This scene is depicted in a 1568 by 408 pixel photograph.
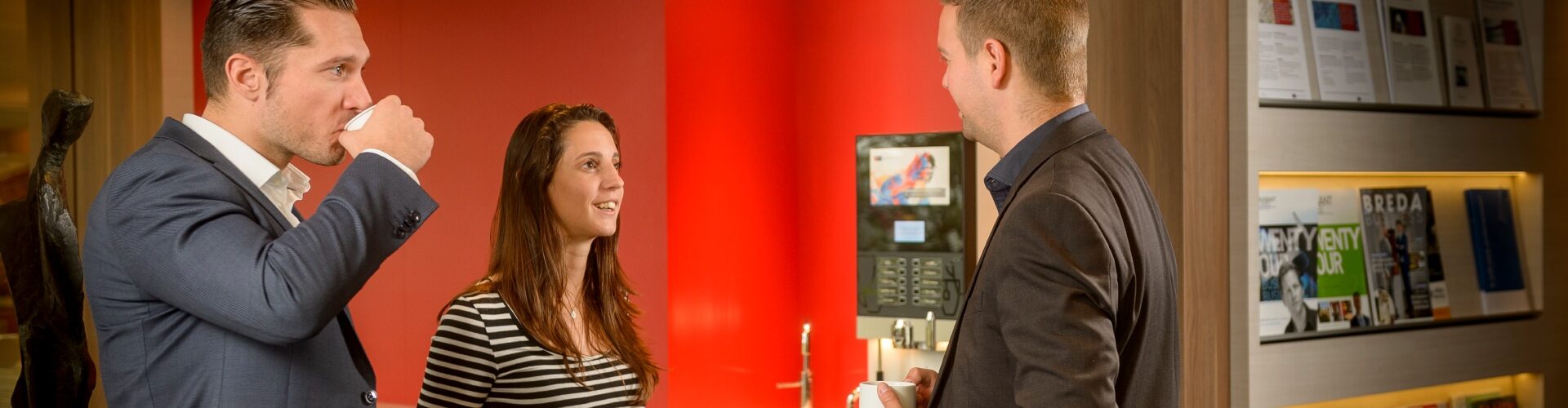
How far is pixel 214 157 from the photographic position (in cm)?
142

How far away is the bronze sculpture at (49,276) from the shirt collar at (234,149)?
2.08 ft

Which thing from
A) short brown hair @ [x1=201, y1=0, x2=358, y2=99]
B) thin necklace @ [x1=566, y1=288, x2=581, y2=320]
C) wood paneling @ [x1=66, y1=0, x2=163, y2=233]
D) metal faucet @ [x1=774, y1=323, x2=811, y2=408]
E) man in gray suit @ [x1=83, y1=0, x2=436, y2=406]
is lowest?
metal faucet @ [x1=774, y1=323, x2=811, y2=408]

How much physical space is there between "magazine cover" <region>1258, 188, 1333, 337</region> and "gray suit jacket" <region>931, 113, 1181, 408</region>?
125 centimetres

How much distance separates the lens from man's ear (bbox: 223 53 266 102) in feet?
4.81

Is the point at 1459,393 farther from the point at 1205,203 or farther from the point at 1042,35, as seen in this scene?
the point at 1042,35

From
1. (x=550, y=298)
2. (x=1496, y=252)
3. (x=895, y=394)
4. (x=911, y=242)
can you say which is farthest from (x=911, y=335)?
(x=895, y=394)

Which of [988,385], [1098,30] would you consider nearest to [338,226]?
[988,385]

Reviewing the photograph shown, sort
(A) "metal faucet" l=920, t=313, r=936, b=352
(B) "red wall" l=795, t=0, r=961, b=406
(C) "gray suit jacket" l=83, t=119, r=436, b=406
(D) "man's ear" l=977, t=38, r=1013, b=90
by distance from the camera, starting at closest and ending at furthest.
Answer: (C) "gray suit jacket" l=83, t=119, r=436, b=406
(D) "man's ear" l=977, t=38, r=1013, b=90
(A) "metal faucet" l=920, t=313, r=936, b=352
(B) "red wall" l=795, t=0, r=961, b=406

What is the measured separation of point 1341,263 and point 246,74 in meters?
2.45

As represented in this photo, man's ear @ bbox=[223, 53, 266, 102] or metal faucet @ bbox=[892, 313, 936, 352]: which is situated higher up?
man's ear @ bbox=[223, 53, 266, 102]

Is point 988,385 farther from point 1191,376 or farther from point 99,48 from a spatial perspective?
point 99,48

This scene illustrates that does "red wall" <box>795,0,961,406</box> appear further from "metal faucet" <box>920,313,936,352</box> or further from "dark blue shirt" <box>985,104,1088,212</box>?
"dark blue shirt" <box>985,104,1088,212</box>

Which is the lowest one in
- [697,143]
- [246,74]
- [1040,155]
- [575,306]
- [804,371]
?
[804,371]

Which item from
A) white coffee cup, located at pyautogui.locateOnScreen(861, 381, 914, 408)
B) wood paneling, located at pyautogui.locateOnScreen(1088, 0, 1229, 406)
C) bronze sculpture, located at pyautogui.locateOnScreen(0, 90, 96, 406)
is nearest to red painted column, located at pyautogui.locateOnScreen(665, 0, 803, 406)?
wood paneling, located at pyautogui.locateOnScreen(1088, 0, 1229, 406)
